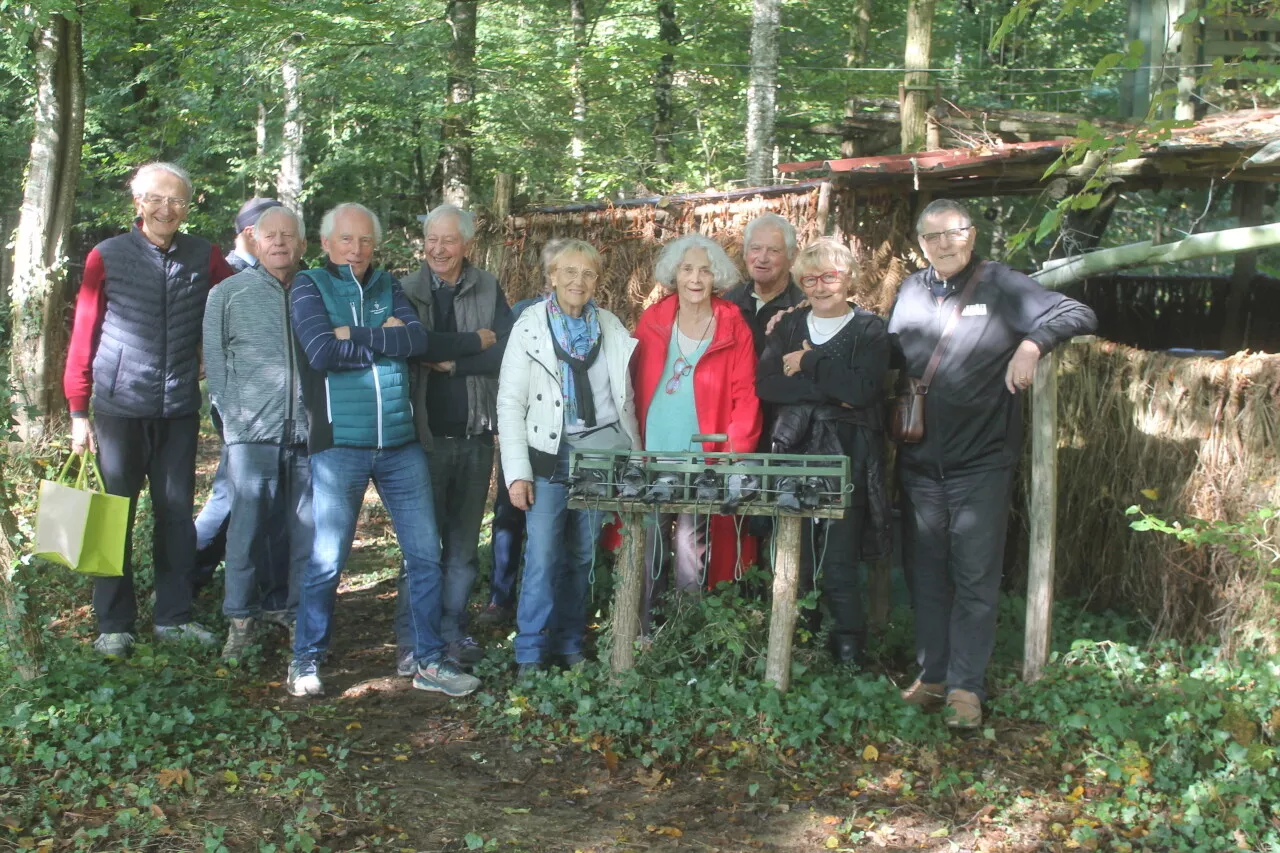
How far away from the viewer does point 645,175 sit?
14.5 meters

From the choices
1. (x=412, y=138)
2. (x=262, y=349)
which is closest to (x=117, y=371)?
(x=262, y=349)

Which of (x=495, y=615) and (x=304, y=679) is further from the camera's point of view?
(x=495, y=615)

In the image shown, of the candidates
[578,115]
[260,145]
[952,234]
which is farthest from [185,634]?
[578,115]

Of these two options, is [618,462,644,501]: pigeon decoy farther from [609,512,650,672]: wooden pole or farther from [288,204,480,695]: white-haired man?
[288,204,480,695]: white-haired man

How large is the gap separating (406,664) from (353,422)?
4.14ft

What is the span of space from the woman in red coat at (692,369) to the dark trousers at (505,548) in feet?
3.60

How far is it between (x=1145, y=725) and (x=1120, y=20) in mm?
19561

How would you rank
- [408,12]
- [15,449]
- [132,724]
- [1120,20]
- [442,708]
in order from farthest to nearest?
[1120,20], [408,12], [15,449], [442,708], [132,724]

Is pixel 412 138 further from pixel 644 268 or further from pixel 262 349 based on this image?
pixel 262 349

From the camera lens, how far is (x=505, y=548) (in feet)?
20.5

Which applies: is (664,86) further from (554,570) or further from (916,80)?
(554,570)

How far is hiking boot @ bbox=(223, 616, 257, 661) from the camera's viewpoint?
5453 millimetres

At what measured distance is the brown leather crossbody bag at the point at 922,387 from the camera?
4.80 metres

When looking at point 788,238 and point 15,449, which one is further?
point 15,449
